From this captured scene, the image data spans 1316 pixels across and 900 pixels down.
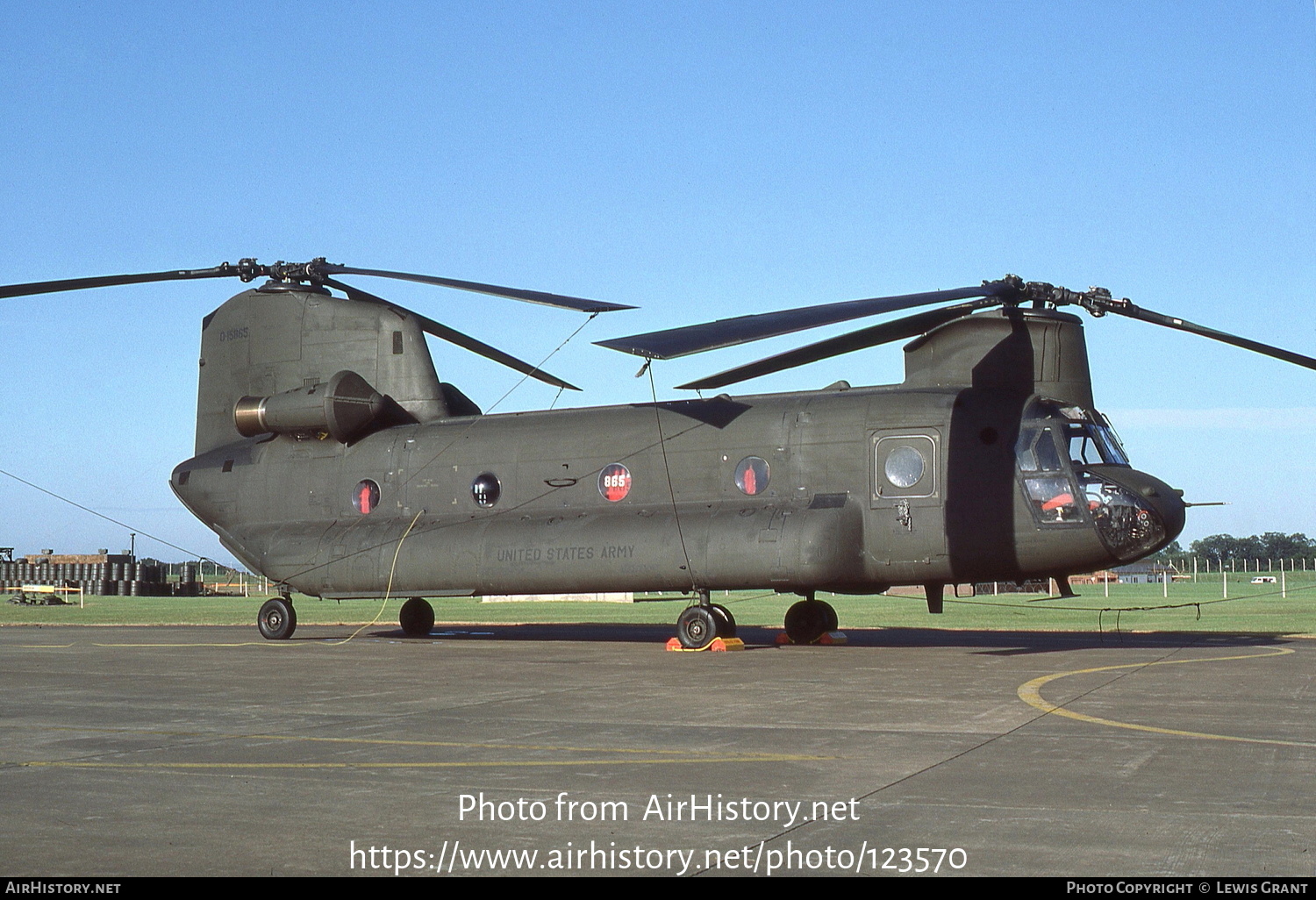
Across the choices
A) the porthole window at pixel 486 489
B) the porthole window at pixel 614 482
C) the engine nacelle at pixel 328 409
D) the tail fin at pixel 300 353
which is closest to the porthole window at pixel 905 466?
the porthole window at pixel 614 482

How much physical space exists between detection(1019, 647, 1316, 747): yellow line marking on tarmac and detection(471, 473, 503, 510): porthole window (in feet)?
36.6

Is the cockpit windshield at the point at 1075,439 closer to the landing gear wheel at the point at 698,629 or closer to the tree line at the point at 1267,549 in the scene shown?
the landing gear wheel at the point at 698,629

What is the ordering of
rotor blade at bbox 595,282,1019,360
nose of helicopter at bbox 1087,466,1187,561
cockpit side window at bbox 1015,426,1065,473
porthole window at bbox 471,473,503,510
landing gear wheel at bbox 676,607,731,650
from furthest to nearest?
porthole window at bbox 471,473,503,510 → landing gear wheel at bbox 676,607,731,650 → cockpit side window at bbox 1015,426,1065,473 → nose of helicopter at bbox 1087,466,1187,561 → rotor blade at bbox 595,282,1019,360

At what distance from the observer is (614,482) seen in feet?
72.0

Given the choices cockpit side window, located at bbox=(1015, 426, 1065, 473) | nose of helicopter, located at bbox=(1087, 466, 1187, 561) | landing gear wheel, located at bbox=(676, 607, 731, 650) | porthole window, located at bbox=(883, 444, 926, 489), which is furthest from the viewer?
landing gear wheel, located at bbox=(676, 607, 731, 650)

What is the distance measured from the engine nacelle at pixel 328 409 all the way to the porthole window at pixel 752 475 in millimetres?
7857

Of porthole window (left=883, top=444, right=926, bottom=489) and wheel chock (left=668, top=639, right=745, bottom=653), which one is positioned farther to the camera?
wheel chock (left=668, top=639, right=745, bottom=653)

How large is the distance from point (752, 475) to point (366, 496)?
8.04m

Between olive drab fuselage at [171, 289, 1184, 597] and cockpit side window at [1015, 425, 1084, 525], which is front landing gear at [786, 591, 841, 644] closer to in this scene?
olive drab fuselage at [171, 289, 1184, 597]

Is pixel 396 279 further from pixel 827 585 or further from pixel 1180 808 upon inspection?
pixel 1180 808

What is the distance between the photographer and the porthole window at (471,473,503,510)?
75.5 feet

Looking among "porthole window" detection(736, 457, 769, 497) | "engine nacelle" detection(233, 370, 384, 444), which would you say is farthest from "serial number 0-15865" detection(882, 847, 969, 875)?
"engine nacelle" detection(233, 370, 384, 444)

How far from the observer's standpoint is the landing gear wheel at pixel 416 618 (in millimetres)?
25828

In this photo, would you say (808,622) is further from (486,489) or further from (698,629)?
(486,489)
